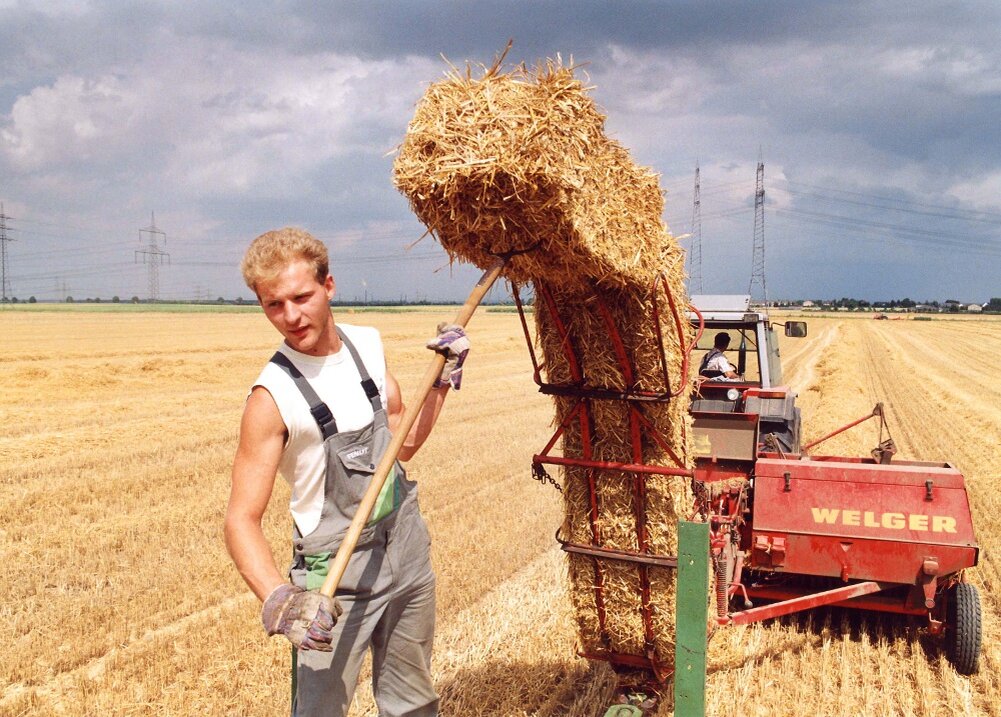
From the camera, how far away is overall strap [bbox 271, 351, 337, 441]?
266 cm

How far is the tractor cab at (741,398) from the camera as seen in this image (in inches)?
235

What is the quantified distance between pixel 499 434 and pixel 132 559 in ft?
21.2

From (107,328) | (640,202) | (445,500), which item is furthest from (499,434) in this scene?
(107,328)

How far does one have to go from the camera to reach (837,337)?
3881cm

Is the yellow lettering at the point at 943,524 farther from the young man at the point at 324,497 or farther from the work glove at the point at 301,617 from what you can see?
the work glove at the point at 301,617

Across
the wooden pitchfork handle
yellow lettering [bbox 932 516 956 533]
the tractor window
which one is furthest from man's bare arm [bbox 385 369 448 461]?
the tractor window

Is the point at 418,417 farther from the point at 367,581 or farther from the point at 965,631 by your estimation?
the point at 965,631

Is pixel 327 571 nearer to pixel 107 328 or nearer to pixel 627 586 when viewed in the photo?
pixel 627 586

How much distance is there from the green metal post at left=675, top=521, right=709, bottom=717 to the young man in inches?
43.9

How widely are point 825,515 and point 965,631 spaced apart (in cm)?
107

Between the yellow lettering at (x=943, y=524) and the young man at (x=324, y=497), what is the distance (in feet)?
11.4

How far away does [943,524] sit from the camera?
4.93m

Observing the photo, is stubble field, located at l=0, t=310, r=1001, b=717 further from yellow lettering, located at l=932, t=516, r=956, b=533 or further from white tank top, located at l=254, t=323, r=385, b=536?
white tank top, located at l=254, t=323, r=385, b=536

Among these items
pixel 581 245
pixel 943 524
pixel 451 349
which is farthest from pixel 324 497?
pixel 943 524
